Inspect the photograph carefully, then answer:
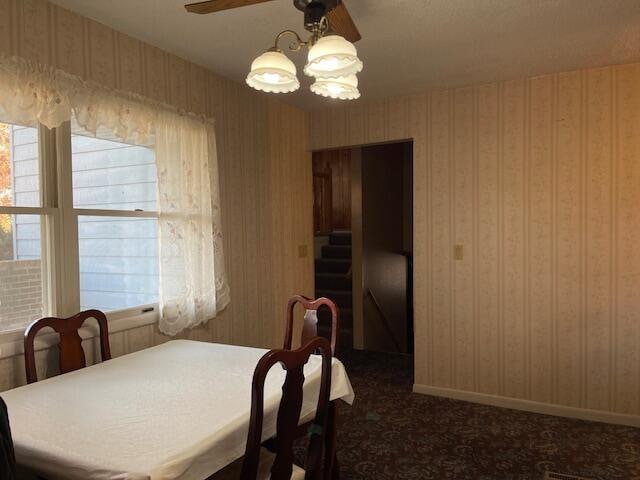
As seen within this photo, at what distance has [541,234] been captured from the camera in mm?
3271

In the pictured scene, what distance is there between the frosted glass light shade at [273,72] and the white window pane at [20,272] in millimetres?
1281

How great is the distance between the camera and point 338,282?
5809 millimetres

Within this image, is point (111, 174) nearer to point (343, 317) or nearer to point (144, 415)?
point (144, 415)

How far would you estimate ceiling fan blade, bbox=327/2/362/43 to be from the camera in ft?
5.29

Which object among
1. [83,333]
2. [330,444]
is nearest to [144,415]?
[330,444]

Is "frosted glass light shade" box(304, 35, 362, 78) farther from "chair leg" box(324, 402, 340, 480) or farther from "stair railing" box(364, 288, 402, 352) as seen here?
"stair railing" box(364, 288, 402, 352)

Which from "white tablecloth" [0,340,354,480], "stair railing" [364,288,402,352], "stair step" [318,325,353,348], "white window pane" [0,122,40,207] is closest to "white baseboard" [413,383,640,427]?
"stair step" [318,325,353,348]

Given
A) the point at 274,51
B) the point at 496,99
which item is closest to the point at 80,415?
the point at 274,51

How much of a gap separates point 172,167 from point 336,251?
386 centimetres

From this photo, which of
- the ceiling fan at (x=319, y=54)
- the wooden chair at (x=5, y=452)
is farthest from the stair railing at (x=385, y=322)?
the wooden chair at (x=5, y=452)

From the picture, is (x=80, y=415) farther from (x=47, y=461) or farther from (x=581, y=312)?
(x=581, y=312)

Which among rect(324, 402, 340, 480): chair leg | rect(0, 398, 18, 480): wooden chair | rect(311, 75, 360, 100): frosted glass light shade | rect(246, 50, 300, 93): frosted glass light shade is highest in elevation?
rect(246, 50, 300, 93): frosted glass light shade

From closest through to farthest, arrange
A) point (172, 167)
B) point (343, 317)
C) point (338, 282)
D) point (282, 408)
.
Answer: point (282, 408) → point (172, 167) → point (343, 317) → point (338, 282)

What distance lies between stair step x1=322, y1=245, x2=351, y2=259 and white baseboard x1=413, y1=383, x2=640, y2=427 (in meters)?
2.77
